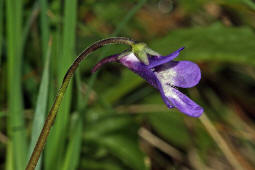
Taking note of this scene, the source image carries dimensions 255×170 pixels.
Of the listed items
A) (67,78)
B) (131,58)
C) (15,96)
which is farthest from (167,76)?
(15,96)

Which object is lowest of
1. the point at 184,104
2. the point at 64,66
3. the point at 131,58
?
the point at 184,104

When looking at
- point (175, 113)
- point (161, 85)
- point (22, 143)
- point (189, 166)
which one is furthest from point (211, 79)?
point (161, 85)

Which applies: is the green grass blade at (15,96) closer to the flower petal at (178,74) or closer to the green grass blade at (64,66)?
the green grass blade at (64,66)

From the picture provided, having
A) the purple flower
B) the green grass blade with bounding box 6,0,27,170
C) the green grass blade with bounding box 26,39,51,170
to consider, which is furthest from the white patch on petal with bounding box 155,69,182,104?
the green grass blade with bounding box 6,0,27,170

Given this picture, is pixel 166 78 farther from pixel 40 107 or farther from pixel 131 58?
pixel 40 107

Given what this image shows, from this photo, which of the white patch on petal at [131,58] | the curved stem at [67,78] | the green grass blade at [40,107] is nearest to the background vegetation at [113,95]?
the green grass blade at [40,107]

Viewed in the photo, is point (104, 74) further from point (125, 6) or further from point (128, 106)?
point (125, 6)

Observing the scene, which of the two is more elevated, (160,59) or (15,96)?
(15,96)

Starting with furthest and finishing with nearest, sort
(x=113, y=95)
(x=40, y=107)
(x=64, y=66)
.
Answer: (x=113, y=95), (x=64, y=66), (x=40, y=107)

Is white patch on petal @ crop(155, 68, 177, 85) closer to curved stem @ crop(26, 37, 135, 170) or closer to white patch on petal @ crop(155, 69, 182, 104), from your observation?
white patch on petal @ crop(155, 69, 182, 104)
